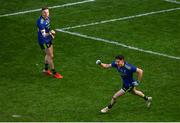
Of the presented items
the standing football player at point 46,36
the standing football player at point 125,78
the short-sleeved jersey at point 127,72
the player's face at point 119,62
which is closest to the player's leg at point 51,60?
the standing football player at point 46,36

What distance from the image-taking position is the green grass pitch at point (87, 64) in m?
20.8

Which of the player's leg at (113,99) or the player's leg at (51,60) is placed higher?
the player's leg at (51,60)

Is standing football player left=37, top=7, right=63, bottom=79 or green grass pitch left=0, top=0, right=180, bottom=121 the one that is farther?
standing football player left=37, top=7, right=63, bottom=79

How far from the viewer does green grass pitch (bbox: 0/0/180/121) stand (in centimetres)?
2083

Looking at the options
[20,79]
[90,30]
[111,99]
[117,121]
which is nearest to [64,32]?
[90,30]

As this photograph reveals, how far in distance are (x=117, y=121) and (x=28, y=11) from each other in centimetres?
1331

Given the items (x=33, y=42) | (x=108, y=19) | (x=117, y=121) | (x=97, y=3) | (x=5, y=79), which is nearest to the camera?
(x=117, y=121)

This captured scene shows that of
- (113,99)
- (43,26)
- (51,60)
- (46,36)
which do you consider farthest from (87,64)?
(113,99)

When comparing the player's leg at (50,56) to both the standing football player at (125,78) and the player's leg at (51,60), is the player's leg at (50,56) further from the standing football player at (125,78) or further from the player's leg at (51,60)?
the standing football player at (125,78)

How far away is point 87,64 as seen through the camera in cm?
2523

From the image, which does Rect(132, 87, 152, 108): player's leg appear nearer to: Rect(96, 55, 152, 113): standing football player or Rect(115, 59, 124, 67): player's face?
Rect(96, 55, 152, 113): standing football player

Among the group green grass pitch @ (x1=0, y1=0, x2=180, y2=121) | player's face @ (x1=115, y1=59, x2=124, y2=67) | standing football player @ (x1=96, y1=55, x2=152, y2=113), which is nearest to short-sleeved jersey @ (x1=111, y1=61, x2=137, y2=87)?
standing football player @ (x1=96, y1=55, x2=152, y2=113)

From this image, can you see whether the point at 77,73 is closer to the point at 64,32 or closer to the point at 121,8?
the point at 64,32

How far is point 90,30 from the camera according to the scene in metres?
29.2
